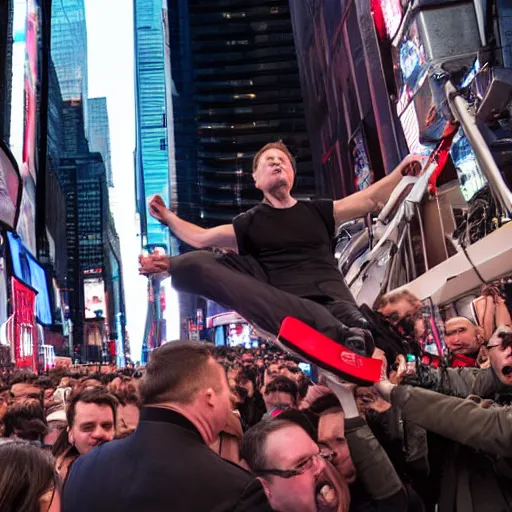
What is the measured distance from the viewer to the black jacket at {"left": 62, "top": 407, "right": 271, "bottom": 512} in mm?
1636

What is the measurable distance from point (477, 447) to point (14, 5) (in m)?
40.0

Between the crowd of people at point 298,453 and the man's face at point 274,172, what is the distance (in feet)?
2.58

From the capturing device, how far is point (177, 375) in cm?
190

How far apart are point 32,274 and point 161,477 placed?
38434 mm

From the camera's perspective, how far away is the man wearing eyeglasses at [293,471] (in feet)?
5.72

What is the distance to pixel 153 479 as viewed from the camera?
5.52ft

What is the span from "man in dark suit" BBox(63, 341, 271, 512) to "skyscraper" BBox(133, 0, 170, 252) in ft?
261

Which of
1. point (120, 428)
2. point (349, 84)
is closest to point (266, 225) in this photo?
point (120, 428)

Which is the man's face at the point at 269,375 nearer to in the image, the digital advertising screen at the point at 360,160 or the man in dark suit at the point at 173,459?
the man in dark suit at the point at 173,459

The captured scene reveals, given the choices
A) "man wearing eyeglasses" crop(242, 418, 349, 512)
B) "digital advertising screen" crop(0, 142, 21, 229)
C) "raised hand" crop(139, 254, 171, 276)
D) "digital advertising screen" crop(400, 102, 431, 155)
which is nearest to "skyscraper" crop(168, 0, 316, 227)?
"digital advertising screen" crop(0, 142, 21, 229)

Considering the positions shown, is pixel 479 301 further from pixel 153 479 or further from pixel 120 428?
pixel 153 479

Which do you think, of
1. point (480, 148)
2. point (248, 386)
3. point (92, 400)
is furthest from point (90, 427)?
point (480, 148)

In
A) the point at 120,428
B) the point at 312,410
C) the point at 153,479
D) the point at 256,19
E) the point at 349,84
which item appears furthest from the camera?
the point at 256,19

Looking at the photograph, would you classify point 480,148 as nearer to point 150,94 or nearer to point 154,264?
point 154,264
